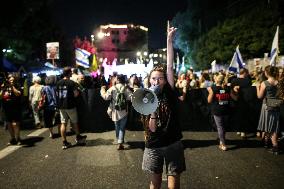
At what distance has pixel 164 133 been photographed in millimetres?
4125

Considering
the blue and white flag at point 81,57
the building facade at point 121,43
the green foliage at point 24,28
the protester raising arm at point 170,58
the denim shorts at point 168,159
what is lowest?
the denim shorts at point 168,159

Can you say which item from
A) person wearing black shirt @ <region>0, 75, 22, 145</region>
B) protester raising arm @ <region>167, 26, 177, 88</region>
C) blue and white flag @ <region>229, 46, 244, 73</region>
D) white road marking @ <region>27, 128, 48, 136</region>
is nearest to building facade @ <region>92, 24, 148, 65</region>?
blue and white flag @ <region>229, 46, 244, 73</region>

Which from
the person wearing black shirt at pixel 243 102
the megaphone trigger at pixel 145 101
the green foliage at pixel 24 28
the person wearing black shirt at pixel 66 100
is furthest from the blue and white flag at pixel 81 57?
the megaphone trigger at pixel 145 101

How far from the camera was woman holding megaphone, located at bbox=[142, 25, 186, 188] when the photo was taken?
4.07m

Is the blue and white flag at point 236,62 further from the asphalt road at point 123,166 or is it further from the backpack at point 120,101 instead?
the backpack at point 120,101

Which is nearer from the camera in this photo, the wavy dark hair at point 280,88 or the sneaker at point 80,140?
the wavy dark hair at point 280,88

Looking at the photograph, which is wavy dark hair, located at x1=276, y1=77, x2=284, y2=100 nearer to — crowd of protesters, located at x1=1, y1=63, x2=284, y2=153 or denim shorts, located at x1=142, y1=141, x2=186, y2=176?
crowd of protesters, located at x1=1, y1=63, x2=284, y2=153

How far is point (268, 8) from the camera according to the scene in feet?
97.3

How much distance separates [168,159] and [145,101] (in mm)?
741

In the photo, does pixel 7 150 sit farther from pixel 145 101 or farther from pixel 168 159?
pixel 145 101

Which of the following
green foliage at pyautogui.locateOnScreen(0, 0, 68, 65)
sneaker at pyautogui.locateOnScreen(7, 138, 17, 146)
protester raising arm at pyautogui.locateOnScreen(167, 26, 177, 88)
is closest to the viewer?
protester raising arm at pyautogui.locateOnScreen(167, 26, 177, 88)

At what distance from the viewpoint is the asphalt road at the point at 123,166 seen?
615 cm

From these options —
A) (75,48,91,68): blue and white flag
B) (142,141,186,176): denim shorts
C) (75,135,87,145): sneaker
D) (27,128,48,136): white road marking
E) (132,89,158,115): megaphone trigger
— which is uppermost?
(75,48,91,68): blue and white flag

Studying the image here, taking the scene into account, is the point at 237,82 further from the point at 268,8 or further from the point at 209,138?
the point at 268,8
